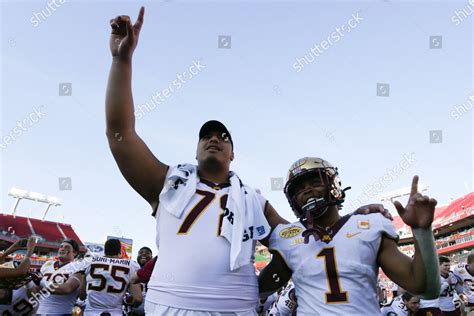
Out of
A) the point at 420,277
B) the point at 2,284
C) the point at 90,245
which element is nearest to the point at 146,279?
the point at 420,277

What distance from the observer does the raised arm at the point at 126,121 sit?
2436 millimetres

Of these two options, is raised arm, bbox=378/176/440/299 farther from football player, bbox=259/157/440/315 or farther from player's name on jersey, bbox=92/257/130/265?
player's name on jersey, bbox=92/257/130/265

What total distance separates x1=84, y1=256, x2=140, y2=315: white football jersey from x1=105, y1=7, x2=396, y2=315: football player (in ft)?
16.8

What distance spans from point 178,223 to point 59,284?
5112 mm

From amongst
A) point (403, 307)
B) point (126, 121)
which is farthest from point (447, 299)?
point (126, 121)

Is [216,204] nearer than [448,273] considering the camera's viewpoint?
Yes

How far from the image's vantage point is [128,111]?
8.08ft

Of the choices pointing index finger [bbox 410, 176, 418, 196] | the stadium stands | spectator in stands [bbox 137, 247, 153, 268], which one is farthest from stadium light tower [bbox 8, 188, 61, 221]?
pointing index finger [bbox 410, 176, 418, 196]

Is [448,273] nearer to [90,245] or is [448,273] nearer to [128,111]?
[128,111]

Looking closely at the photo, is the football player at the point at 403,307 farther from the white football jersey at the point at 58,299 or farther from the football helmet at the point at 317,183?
the football helmet at the point at 317,183

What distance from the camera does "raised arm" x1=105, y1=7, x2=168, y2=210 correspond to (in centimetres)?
244

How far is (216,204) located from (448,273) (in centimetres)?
1005

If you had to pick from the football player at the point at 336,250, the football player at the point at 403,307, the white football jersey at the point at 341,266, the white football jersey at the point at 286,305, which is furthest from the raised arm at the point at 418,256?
the football player at the point at 403,307

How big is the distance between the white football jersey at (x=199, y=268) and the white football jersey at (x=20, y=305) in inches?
200
